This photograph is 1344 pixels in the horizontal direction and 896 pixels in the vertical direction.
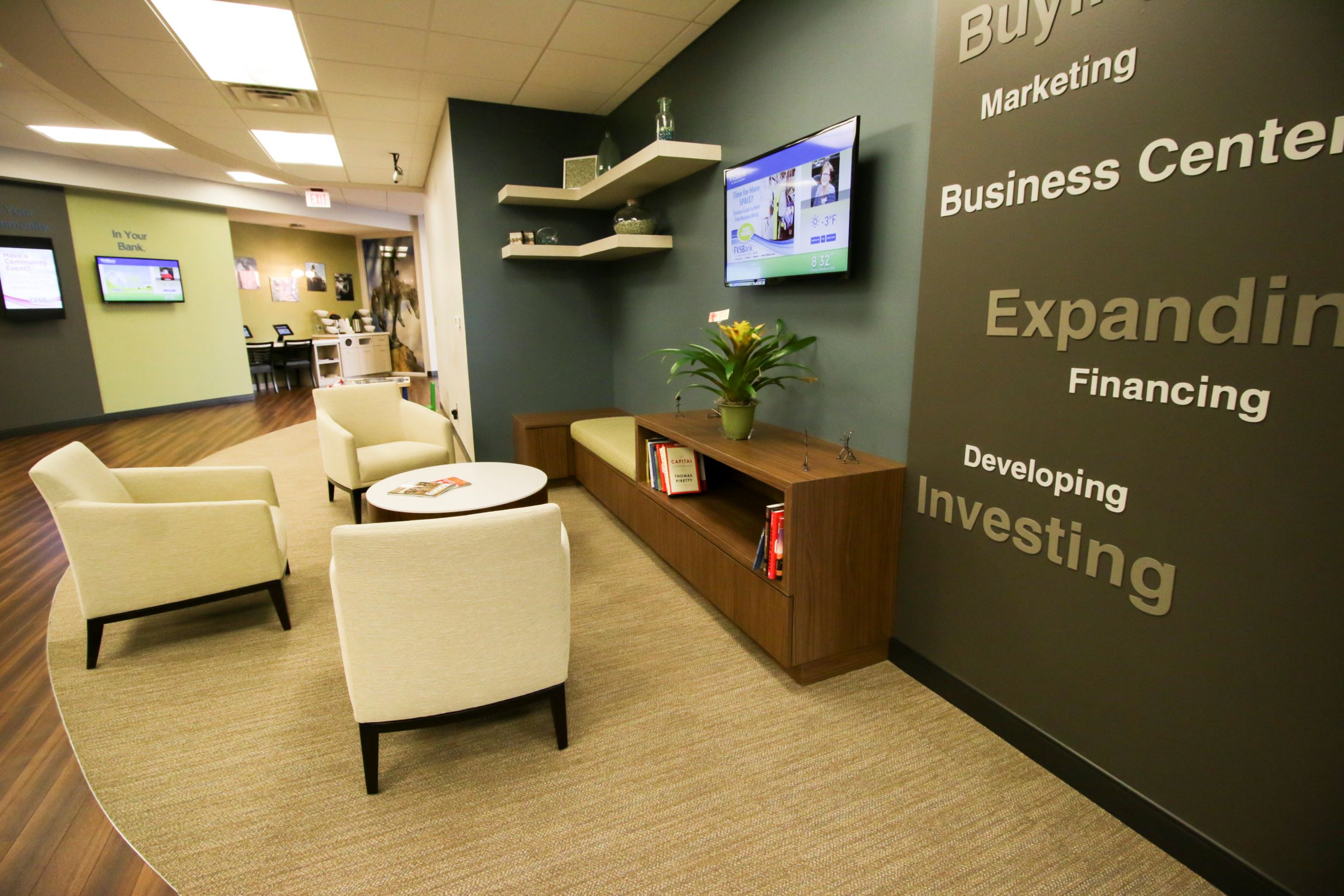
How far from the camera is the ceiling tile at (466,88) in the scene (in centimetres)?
424

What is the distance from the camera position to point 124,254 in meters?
7.80

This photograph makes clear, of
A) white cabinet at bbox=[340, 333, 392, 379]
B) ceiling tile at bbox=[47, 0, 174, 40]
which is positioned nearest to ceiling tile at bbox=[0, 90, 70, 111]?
ceiling tile at bbox=[47, 0, 174, 40]

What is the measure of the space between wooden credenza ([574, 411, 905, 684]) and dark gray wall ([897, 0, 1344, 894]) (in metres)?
0.35

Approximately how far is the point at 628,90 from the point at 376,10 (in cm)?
180

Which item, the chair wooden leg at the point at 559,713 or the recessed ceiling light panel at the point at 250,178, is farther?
the recessed ceiling light panel at the point at 250,178

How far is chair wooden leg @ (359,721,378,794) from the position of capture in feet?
6.02

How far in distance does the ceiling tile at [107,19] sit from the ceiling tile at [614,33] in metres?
2.14

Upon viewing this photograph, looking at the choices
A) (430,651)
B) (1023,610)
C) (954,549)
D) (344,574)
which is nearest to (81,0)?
(344,574)

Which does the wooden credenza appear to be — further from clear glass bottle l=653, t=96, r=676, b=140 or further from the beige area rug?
clear glass bottle l=653, t=96, r=676, b=140

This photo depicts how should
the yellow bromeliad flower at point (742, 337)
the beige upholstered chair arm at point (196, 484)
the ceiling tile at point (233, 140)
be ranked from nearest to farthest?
the yellow bromeliad flower at point (742, 337) < the beige upholstered chair arm at point (196, 484) < the ceiling tile at point (233, 140)

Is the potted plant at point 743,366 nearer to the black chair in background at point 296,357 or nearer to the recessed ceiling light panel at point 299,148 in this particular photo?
the recessed ceiling light panel at point 299,148

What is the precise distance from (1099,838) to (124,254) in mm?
10628

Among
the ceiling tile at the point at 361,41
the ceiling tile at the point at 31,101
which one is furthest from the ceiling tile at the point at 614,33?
the ceiling tile at the point at 31,101

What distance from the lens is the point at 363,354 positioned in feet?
33.0
